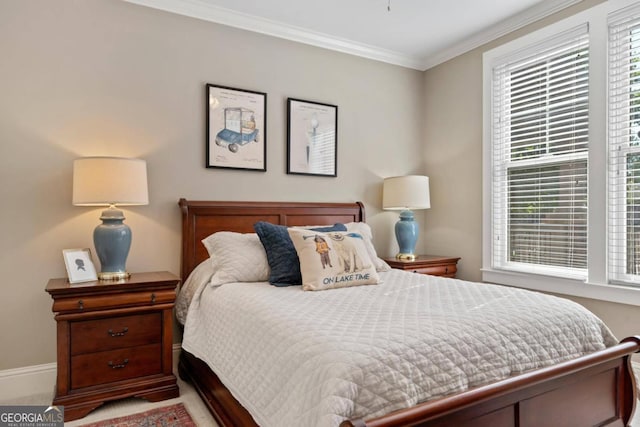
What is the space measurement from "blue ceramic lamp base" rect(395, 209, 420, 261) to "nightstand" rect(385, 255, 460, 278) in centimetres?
9

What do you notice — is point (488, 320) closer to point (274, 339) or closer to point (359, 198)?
point (274, 339)

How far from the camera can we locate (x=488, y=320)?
1616 mm

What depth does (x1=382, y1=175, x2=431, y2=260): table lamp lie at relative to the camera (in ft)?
12.0

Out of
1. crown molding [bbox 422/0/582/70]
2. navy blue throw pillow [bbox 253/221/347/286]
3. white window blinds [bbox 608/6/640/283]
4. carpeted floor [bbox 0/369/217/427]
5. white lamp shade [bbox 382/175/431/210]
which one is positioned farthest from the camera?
white lamp shade [bbox 382/175/431/210]

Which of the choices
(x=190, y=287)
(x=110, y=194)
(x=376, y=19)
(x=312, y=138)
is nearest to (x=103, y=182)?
(x=110, y=194)

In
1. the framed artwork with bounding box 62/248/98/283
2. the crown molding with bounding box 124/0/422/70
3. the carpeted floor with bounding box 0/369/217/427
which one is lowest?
the carpeted floor with bounding box 0/369/217/427

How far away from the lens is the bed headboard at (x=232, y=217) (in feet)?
9.68

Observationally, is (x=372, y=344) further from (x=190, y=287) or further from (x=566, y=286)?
(x=566, y=286)

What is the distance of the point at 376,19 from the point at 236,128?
1.44m

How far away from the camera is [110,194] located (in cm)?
241

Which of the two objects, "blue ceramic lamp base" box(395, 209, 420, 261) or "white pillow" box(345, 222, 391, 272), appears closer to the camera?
"white pillow" box(345, 222, 391, 272)

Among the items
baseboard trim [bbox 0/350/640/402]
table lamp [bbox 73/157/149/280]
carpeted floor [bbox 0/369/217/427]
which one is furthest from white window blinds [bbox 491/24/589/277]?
table lamp [bbox 73/157/149/280]

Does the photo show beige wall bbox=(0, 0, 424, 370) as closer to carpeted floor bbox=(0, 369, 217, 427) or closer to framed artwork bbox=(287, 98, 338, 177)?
framed artwork bbox=(287, 98, 338, 177)
